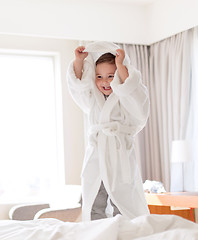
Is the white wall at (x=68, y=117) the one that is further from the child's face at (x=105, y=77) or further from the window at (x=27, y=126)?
the child's face at (x=105, y=77)

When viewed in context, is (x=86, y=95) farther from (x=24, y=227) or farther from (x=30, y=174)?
(x=30, y=174)

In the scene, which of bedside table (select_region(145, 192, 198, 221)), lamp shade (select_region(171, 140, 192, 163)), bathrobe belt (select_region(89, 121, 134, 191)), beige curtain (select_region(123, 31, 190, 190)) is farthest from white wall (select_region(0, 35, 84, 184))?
bathrobe belt (select_region(89, 121, 134, 191))

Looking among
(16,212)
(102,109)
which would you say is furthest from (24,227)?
→ (16,212)

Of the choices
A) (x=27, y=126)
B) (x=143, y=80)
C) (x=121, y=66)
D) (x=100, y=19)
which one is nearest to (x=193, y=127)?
(x=143, y=80)

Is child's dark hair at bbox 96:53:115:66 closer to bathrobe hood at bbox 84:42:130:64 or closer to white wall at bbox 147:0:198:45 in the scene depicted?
bathrobe hood at bbox 84:42:130:64

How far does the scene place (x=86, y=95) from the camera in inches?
97.0

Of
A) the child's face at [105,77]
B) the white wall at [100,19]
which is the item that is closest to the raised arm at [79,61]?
the child's face at [105,77]

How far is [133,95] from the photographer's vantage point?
2.25 m

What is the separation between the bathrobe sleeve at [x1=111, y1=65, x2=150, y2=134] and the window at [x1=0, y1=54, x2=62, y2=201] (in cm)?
295

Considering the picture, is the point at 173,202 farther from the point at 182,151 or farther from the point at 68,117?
the point at 68,117

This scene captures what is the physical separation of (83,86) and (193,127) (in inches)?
100

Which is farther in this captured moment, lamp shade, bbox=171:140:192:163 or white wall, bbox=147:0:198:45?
white wall, bbox=147:0:198:45

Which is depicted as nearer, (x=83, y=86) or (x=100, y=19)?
(x=83, y=86)

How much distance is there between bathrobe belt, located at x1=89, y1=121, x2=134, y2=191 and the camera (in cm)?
229
